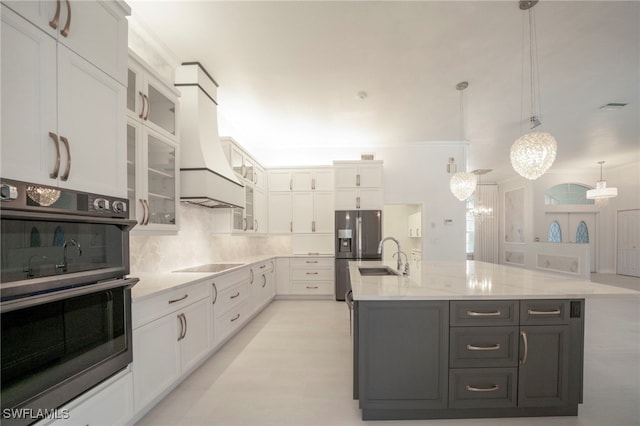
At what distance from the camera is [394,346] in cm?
181

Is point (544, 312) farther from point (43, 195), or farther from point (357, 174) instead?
point (357, 174)

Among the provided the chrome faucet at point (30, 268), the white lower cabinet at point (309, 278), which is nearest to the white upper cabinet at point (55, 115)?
the chrome faucet at point (30, 268)

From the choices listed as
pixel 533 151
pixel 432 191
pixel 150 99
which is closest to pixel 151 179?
pixel 150 99

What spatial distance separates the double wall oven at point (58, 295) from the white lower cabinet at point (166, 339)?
8.0 inches

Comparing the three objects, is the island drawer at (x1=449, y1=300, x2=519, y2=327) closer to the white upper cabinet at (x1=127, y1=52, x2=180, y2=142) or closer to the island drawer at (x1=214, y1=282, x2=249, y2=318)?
the island drawer at (x1=214, y1=282, x2=249, y2=318)

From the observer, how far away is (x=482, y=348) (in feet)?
5.94

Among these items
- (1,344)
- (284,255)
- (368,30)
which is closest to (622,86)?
(368,30)

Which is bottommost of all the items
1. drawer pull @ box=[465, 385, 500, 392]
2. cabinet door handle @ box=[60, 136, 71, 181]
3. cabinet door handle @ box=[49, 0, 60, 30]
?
drawer pull @ box=[465, 385, 500, 392]

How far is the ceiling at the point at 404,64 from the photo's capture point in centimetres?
230

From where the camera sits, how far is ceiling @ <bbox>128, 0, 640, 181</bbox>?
7.54ft

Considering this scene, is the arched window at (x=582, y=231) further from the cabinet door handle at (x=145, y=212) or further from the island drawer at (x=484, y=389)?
the cabinet door handle at (x=145, y=212)

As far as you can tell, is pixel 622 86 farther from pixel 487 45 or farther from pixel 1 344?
pixel 1 344

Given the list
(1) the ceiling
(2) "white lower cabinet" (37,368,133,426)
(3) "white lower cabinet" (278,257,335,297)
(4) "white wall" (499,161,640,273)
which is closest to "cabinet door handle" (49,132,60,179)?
(2) "white lower cabinet" (37,368,133,426)

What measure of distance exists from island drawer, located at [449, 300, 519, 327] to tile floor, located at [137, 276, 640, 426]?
68 centimetres
